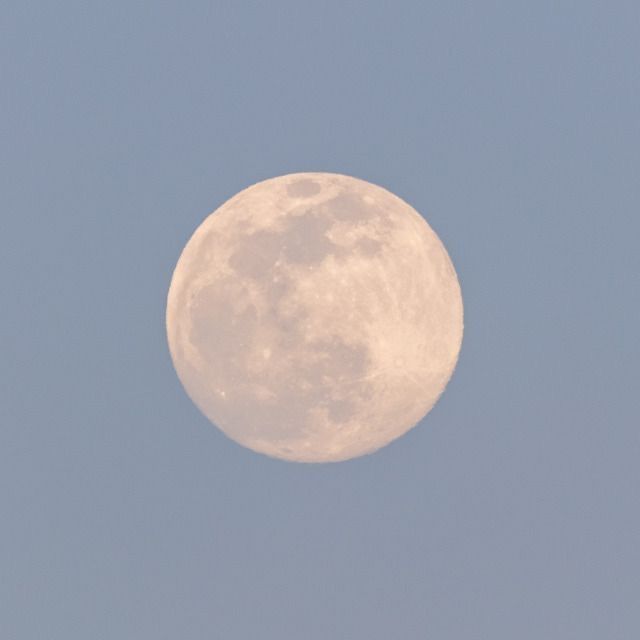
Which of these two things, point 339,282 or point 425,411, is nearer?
point 339,282

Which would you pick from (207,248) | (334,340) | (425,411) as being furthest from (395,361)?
(207,248)

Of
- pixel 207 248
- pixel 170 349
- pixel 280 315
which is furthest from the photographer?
pixel 170 349

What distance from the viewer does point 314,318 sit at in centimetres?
1645

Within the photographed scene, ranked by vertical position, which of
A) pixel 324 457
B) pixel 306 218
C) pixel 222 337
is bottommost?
pixel 324 457

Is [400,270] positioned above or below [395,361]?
above

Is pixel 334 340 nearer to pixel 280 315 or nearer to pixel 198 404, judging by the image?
pixel 280 315

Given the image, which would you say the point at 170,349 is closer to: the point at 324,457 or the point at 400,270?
the point at 324,457

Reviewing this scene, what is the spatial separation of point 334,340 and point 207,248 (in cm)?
297

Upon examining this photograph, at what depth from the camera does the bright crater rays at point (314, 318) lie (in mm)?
16531

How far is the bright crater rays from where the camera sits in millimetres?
16531

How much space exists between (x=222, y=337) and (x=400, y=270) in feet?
10.0

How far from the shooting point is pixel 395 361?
1703 cm

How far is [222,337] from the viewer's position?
1697cm

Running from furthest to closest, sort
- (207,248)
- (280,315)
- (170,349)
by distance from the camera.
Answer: (170,349) → (207,248) → (280,315)
